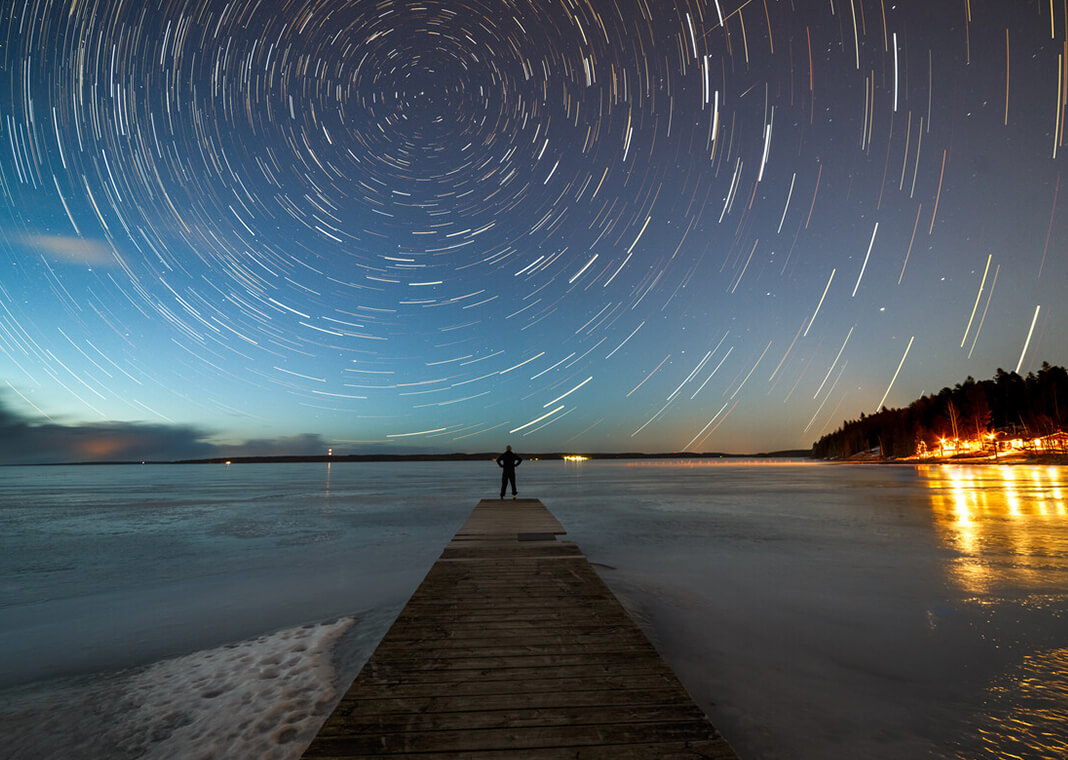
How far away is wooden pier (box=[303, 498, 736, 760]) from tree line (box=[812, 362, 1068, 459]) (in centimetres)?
10719

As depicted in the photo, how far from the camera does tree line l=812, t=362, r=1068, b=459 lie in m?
79.7

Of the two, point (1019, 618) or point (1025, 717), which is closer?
point (1025, 717)

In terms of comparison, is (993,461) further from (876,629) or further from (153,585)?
(153,585)

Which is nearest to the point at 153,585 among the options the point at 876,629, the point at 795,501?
the point at 876,629

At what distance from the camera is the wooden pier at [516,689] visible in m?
3.13

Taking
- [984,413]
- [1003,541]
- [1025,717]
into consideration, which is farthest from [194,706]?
[984,413]

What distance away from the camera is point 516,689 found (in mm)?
3912

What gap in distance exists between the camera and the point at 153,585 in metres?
10.4

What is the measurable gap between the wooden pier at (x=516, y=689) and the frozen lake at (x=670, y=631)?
115cm

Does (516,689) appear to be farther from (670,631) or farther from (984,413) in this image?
(984,413)

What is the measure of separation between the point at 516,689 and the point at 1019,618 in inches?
308

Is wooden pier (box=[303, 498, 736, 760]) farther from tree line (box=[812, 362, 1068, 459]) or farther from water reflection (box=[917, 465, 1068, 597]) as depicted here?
tree line (box=[812, 362, 1068, 459])

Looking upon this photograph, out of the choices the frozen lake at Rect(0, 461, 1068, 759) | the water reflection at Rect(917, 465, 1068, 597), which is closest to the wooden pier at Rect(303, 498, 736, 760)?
the frozen lake at Rect(0, 461, 1068, 759)

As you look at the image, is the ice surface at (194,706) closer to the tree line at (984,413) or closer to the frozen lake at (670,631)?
the frozen lake at (670,631)
